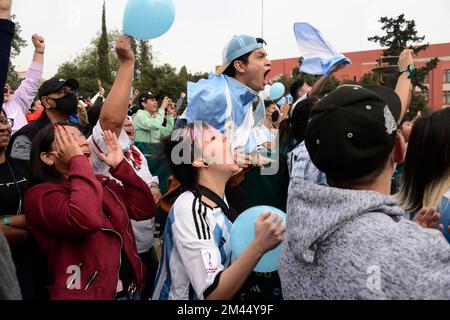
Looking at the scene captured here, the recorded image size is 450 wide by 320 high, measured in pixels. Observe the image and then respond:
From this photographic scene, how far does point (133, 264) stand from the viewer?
210cm

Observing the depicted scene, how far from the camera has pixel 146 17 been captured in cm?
277

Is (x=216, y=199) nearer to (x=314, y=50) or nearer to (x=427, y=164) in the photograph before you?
(x=427, y=164)

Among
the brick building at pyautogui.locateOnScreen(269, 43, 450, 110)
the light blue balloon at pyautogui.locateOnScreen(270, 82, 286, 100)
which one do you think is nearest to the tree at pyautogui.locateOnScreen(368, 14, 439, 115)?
the brick building at pyautogui.locateOnScreen(269, 43, 450, 110)

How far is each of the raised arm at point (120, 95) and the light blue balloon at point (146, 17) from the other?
41 centimetres

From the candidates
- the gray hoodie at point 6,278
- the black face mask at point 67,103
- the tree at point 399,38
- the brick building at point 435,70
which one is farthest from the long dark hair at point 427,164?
the brick building at point 435,70

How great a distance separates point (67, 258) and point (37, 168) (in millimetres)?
525

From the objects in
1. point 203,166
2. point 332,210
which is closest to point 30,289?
point 203,166

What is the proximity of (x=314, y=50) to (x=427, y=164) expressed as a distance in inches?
82.1

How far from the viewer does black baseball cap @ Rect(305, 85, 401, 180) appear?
1.22m

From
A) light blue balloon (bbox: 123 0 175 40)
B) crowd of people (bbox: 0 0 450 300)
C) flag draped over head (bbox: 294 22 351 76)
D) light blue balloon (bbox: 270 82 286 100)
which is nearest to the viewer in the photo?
crowd of people (bbox: 0 0 450 300)

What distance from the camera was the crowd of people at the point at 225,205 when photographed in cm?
116

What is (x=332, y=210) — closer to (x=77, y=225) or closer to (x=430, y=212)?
(x=430, y=212)

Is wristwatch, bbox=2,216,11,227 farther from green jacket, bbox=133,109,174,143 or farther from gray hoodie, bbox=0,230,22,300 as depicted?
green jacket, bbox=133,109,174,143

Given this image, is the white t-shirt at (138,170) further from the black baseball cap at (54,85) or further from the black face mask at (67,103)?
the black baseball cap at (54,85)
